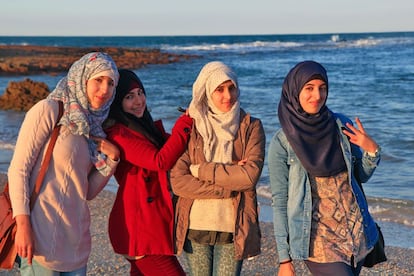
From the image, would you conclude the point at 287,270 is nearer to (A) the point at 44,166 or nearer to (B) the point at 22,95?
(A) the point at 44,166

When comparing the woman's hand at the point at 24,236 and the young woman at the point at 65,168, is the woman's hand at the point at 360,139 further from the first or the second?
the woman's hand at the point at 24,236

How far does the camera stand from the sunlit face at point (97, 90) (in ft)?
10.4

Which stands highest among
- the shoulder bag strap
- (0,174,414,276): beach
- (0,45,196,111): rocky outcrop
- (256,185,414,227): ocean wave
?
the shoulder bag strap

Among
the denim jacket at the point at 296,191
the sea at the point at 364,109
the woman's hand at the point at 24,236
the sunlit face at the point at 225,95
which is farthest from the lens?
the sea at the point at 364,109

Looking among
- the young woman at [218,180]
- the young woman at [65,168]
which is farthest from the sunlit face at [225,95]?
the young woman at [65,168]

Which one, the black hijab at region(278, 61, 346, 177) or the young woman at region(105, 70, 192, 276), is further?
the young woman at region(105, 70, 192, 276)

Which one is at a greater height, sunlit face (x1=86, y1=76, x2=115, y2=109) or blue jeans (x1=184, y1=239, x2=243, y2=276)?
sunlit face (x1=86, y1=76, x2=115, y2=109)

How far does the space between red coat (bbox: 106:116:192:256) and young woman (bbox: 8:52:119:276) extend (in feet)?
0.47

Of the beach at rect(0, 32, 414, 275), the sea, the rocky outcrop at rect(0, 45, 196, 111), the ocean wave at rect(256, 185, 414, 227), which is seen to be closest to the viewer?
the beach at rect(0, 32, 414, 275)

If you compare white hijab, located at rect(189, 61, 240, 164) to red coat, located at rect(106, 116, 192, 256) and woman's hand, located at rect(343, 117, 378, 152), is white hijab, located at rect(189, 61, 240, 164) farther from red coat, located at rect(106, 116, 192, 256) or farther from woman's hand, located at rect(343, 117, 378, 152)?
woman's hand, located at rect(343, 117, 378, 152)

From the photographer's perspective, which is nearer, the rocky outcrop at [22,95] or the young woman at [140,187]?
the young woman at [140,187]

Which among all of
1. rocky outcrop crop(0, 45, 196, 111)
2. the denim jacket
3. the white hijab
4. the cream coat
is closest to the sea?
rocky outcrop crop(0, 45, 196, 111)

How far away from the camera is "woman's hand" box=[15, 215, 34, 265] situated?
116 inches

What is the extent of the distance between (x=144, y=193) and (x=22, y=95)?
55.0ft
